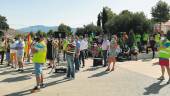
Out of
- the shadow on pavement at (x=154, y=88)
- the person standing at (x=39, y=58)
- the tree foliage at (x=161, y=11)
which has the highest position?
the tree foliage at (x=161, y=11)

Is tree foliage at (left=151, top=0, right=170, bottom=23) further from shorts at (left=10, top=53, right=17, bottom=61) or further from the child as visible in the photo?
the child

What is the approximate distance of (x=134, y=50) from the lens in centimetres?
2247

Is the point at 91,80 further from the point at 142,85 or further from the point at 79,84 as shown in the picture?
the point at 142,85

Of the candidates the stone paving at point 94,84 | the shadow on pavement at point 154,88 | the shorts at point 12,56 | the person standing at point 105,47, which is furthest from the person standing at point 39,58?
the shorts at point 12,56

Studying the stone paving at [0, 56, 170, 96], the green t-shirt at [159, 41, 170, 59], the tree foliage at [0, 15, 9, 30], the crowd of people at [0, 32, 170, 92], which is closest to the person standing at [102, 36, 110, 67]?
the crowd of people at [0, 32, 170, 92]

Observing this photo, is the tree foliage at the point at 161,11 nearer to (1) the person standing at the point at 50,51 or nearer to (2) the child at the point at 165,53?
(1) the person standing at the point at 50,51

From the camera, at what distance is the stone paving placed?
11.7 meters

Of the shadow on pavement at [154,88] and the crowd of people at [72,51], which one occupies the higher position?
the crowd of people at [72,51]

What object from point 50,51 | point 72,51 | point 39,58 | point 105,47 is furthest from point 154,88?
point 50,51

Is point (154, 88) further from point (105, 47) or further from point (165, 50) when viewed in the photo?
point (105, 47)

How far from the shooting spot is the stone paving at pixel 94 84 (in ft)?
38.5

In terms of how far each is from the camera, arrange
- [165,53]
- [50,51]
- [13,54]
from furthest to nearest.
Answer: [13,54], [50,51], [165,53]

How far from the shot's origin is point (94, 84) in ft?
44.0

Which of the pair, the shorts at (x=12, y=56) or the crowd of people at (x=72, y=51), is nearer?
the crowd of people at (x=72, y=51)
